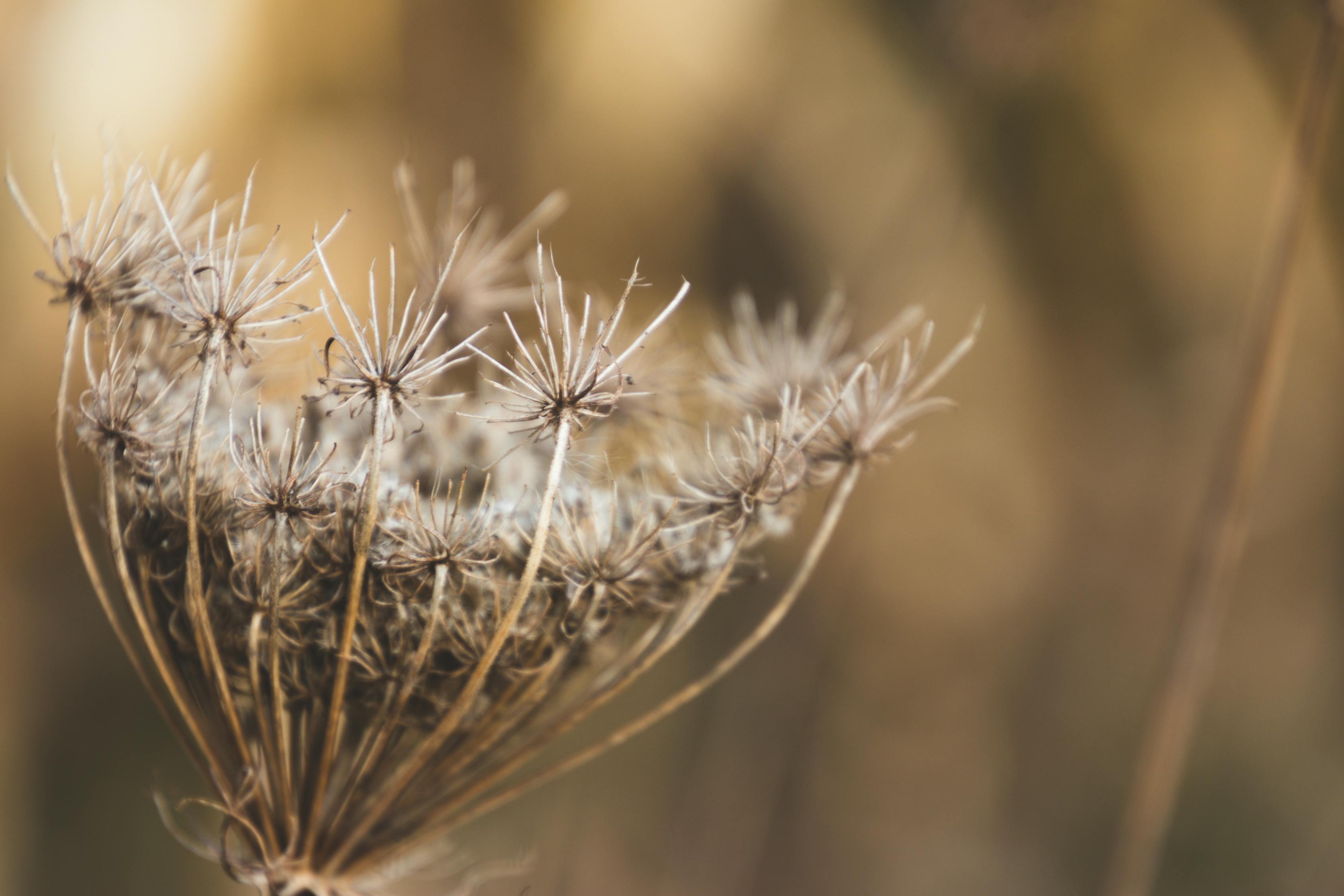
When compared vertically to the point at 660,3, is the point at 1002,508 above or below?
below

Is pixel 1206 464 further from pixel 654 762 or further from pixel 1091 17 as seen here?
pixel 654 762

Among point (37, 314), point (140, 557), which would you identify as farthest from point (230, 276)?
point (37, 314)

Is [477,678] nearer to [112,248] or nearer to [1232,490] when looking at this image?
[112,248]

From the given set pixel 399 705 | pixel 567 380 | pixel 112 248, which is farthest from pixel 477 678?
pixel 112 248

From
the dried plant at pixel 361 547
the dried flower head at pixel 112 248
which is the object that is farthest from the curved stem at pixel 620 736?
the dried flower head at pixel 112 248

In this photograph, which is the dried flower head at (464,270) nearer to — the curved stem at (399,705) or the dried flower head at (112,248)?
the dried flower head at (112,248)

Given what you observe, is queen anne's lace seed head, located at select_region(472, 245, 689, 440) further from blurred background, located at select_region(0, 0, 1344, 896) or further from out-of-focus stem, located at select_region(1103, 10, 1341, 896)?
blurred background, located at select_region(0, 0, 1344, 896)

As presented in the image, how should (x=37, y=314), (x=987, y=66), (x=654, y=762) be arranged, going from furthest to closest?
(x=654, y=762) → (x=987, y=66) → (x=37, y=314)
